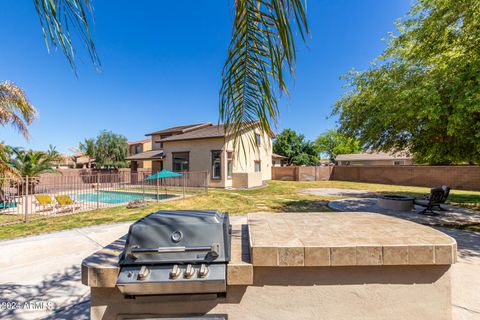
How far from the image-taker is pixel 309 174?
27.2m

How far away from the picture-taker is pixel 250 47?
66.5 inches

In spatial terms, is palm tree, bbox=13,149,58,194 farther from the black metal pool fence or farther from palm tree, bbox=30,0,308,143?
palm tree, bbox=30,0,308,143

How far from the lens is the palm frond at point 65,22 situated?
1.22m

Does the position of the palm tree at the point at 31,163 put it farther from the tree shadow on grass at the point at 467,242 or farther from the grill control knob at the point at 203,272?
the tree shadow on grass at the point at 467,242

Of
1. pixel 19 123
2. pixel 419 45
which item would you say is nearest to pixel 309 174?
pixel 419 45

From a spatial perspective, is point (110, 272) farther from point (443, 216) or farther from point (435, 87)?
point (443, 216)

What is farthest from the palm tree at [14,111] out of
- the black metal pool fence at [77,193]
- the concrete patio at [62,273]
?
the concrete patio at [62,273]

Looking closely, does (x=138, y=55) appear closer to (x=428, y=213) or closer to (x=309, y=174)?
(x=428, y=213)

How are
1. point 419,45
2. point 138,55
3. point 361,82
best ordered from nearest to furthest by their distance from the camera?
point 419,45 < point 361,82 < point 138,55

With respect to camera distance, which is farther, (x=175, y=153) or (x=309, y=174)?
(x=309, y=174)

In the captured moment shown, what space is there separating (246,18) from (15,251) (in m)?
7.22

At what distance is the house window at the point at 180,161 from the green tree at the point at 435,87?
1506cm

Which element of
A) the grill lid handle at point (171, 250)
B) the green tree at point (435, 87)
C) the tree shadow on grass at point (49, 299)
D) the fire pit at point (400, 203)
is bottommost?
the tree shadow on grass at point (49, 299)

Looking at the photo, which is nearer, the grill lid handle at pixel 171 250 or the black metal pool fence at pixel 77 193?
the grill lid handle at pixel 171 250
